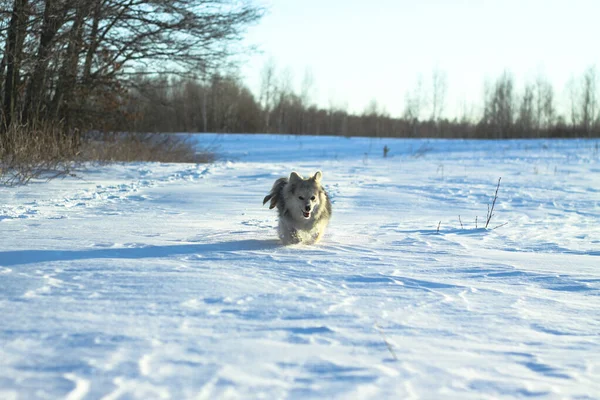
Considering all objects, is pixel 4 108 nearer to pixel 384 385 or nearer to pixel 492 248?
pixel 492 248

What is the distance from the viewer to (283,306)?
304 cm

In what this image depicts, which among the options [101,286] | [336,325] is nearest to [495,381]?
[336,325]

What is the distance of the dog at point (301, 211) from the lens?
5164 mm

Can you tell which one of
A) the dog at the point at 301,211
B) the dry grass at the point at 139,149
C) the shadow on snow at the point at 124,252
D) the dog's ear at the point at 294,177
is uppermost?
the dry grass at the point at 139,149

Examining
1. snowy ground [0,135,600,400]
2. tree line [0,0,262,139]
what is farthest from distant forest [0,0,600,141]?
snowy ground [0,135,600,400]

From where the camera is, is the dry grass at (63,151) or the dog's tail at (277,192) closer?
the dog's tail at (277,192)

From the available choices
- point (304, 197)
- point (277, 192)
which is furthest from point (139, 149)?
point (304, 197)

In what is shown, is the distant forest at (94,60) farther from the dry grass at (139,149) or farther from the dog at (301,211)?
the dog at (301,211)

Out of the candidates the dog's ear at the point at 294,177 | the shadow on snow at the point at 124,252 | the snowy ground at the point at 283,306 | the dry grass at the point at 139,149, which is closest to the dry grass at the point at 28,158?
the dry grass at the point at 139,149

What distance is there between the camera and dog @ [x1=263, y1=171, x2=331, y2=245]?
5164mm

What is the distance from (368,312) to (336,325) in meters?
0.31

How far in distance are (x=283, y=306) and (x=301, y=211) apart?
7.16ft

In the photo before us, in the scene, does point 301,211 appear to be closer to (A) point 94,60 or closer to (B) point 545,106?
(A) point 94,60

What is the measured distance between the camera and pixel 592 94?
148 ft
